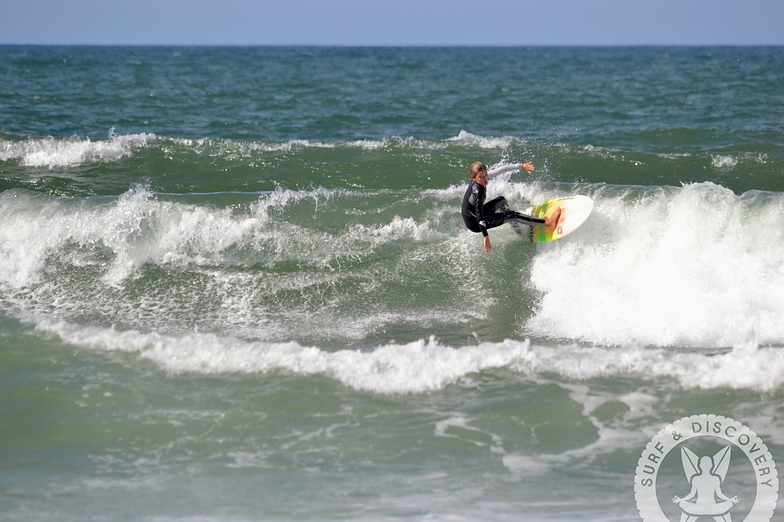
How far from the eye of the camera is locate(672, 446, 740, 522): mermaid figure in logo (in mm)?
4738

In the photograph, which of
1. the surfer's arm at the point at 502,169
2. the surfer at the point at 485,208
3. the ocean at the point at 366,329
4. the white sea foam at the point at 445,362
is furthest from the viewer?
the surfer's arm at the point at 502,169

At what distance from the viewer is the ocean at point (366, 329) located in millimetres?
5141

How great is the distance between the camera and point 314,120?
20234mm

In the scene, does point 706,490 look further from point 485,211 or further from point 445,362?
point 485,211

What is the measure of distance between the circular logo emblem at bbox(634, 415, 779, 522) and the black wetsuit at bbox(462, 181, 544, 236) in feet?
11.0

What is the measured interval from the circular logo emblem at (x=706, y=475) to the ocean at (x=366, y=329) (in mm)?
47

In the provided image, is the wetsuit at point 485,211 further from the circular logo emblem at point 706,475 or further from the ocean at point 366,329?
the circular logo emblem at point 706,475

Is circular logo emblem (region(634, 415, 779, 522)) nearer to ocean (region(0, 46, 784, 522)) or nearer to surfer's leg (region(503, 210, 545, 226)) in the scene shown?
ocean (region(0, 46, 784, 522))

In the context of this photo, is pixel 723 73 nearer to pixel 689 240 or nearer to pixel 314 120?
pixel 314 120

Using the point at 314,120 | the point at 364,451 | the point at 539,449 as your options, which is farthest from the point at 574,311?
the point at 314,120

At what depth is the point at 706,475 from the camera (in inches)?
202

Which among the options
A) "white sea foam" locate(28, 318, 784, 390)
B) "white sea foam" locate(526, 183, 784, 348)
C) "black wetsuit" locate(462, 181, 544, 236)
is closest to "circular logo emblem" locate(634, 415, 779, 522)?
"white sea foam" locate(28, 318, 784, 390)

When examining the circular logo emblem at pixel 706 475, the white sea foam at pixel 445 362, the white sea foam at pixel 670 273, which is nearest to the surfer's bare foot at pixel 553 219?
the white sea foam at pixel 670 273

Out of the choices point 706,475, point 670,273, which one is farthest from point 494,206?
point 706,475
